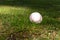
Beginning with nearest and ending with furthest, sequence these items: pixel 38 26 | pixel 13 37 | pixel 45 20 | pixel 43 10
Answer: pixel 13 37, pixel 38 26, pixel 45 20, pixel 43 10

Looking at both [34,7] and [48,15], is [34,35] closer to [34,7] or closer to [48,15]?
[48,15]

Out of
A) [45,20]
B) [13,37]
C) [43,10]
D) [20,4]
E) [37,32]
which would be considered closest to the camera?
[13,37]

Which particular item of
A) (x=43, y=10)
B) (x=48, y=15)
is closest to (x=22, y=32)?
(x=48, y=15)

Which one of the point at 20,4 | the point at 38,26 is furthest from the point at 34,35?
the point at 20,4

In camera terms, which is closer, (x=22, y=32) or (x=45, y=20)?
(x=22, y=32)

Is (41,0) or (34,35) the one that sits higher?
(41,0)

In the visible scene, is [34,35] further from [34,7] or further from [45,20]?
[34,7]
